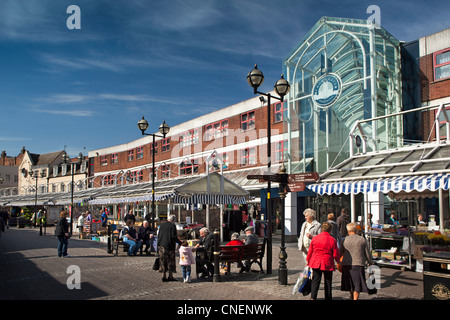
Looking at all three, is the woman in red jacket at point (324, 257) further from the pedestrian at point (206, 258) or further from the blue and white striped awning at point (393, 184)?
the blue and white striped awning at point (393, 184)

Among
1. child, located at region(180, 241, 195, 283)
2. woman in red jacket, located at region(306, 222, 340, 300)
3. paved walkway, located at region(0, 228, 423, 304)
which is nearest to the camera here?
woman in red jacket, located at region(306, 222, 340, 300)

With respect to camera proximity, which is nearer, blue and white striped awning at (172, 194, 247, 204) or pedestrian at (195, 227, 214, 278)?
pedestrian at (195, 227, 214, 278)

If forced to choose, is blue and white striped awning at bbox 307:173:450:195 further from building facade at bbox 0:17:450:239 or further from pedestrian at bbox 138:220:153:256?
pedestrian at bbox 138:220:153:256

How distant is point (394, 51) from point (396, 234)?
12.3 meters

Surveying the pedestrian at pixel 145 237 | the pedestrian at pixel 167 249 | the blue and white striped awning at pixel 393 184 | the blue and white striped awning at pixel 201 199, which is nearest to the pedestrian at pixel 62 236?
the pedestrian at pixel 145 237

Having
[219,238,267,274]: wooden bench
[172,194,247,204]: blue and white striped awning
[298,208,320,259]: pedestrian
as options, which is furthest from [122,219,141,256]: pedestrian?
[298,208,320,259]: pedestrian

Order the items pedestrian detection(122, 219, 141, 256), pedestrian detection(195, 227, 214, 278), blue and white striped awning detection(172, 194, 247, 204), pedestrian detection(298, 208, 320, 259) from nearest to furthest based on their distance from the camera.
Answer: pedestrian detection(298, 208, 320, 259)
pedestrian detection(195, 227, 214, 278)
pedestrian detection(122, 219, 141, 256)
blue and white striped awning detection(172, 194, 247, 204)

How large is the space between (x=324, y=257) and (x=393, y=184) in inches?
172

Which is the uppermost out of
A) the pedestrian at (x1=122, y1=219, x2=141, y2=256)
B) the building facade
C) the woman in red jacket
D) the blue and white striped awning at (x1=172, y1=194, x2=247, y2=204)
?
the building facade

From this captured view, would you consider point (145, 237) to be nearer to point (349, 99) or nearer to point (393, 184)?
point (393, 184)

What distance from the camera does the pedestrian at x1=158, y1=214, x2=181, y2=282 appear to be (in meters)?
9.96

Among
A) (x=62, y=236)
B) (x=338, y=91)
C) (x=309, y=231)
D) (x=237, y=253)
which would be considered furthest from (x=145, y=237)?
(x=338, y=91)

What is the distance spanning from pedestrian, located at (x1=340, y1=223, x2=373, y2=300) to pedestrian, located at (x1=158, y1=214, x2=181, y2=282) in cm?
449

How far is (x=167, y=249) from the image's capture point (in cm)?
1006
